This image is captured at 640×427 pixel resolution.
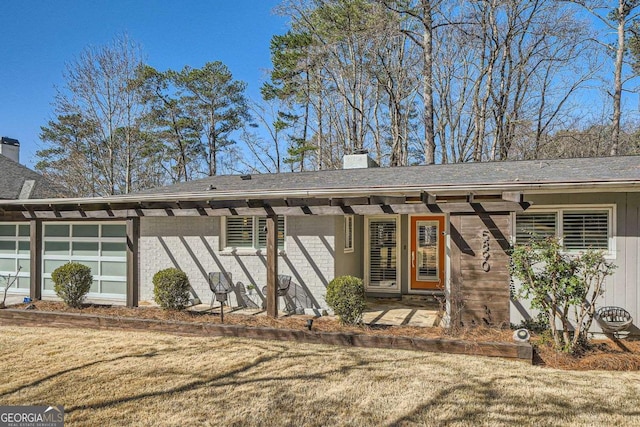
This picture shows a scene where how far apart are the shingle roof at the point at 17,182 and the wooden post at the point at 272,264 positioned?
1225cm

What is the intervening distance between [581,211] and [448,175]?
2898 millimetres

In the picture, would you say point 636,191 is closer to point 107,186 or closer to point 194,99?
point 194,99

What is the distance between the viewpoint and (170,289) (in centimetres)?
743

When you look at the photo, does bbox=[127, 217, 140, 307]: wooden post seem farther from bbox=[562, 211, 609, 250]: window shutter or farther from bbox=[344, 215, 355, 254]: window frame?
bbox=[562, 211, 609, 250]: window shutter

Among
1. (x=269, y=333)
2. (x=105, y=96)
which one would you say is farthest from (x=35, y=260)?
(x=105, y=96)

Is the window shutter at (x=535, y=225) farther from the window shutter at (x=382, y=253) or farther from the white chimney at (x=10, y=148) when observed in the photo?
the white chimney at (x=10, y=148)

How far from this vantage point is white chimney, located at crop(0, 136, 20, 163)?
17.9 meters

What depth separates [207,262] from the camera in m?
8.79

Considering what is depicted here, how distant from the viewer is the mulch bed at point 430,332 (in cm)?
501

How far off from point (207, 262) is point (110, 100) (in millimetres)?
13084

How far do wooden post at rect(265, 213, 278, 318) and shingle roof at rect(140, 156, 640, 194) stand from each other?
0.75m

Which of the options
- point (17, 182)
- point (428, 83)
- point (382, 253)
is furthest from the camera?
point (428, 83)

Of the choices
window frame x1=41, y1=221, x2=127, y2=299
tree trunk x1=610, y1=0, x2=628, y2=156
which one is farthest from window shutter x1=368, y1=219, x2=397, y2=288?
tree trunk x1=610, y1=0, x2=628, y2=156

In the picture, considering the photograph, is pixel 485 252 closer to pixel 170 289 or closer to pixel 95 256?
pixel 170 289
